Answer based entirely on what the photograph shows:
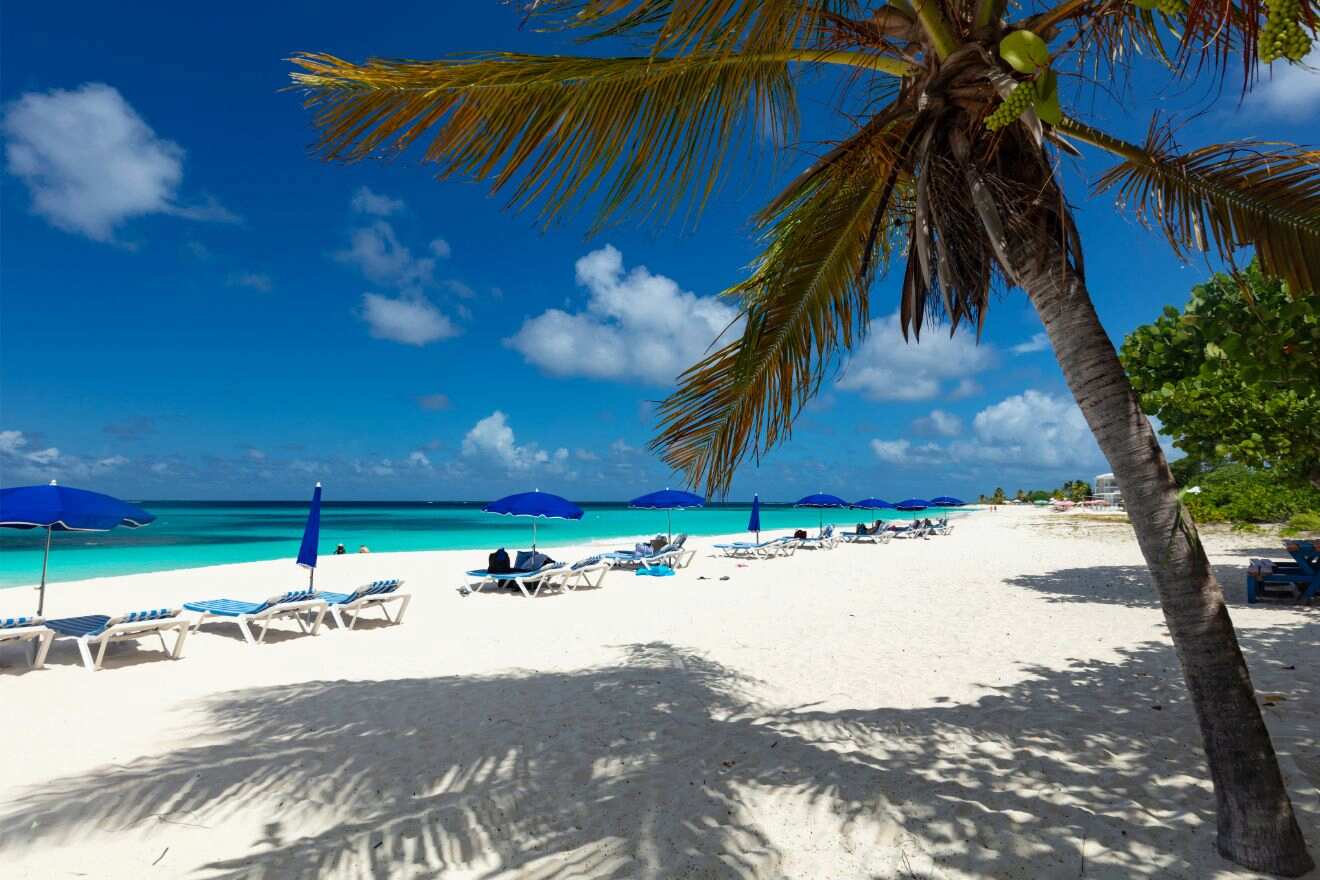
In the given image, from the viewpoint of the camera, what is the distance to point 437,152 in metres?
2.96

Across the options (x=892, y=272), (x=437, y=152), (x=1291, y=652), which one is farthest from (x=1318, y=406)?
(x=437, y=152)

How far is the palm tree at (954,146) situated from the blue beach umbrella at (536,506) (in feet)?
33.7

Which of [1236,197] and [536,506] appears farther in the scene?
[536,506]

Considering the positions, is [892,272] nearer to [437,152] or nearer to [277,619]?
[437,152]

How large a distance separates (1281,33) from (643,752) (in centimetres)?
447

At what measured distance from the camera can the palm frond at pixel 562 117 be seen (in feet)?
9.15

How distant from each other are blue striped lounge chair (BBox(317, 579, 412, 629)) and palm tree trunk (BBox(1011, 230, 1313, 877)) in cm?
853

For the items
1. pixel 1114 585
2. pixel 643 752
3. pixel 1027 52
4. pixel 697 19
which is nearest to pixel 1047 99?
pixel 1027 52

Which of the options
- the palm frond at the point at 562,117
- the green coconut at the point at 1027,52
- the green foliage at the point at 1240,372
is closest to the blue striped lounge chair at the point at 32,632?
the palm frond at the point at 562,117

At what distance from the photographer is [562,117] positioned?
291cm

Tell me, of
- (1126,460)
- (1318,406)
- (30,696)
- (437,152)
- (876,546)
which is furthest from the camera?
(876,546)

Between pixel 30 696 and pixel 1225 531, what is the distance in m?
32.4

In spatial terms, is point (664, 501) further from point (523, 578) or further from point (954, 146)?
point (954, 146)

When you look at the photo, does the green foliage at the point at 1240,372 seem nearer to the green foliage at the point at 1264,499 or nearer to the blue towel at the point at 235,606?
the green foliage at the point at 1264,499
